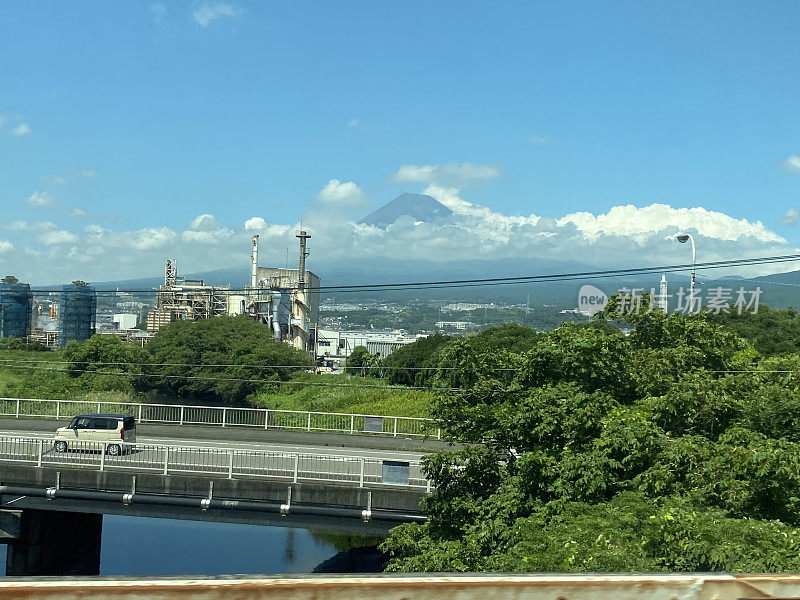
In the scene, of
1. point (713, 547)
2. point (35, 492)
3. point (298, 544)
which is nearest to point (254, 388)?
point (298, 544)

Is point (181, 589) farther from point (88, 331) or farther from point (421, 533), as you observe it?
point (88, 331)

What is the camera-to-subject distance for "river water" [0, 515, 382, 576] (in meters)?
26.0

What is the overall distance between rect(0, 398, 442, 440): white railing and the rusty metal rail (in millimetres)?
26162

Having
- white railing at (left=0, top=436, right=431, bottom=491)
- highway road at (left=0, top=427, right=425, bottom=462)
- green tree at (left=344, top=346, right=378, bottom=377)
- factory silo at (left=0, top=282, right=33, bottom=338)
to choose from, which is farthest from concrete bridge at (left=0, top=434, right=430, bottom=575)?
factory silo at (left=0, top=282, right=33, bottom=338)

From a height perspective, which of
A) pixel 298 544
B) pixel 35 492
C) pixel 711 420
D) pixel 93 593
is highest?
pixel 93 593

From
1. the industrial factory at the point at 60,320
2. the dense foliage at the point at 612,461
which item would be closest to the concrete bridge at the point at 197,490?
the dense foliage at the point at 612,461

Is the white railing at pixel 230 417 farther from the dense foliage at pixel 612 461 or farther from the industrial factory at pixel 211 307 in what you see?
the industrial factory at pixel 211 307

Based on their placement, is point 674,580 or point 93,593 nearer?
point 93,593

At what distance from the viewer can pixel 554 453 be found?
12.5 m

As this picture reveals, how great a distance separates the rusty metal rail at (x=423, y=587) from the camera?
213 cm

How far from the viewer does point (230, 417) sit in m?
33.2

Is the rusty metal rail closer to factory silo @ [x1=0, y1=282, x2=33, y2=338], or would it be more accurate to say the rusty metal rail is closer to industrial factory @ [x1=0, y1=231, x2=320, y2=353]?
industrial factory @ [x1=0, y1=231, x2=320, y2=353]

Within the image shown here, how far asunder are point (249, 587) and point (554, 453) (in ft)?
35.6

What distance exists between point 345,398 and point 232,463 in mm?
26304
